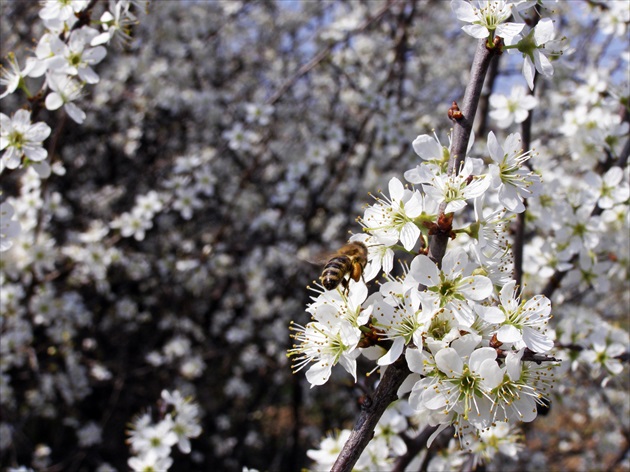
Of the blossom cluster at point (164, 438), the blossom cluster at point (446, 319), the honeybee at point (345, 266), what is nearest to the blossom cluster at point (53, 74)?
the blossom cluster at point (164, 438)

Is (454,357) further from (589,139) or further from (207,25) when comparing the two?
(207,25)

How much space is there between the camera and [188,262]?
13.5ft

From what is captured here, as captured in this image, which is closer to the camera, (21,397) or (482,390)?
(482,390)

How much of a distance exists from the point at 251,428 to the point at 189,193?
8.12 feet

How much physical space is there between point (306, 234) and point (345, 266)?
11.4ft

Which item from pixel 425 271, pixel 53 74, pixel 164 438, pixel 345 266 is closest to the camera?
pixel 425 271

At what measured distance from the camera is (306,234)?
499 centimetres

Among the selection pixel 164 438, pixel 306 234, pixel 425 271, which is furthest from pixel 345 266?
pixel 306 234

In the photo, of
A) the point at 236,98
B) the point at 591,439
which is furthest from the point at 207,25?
the point at 591,439

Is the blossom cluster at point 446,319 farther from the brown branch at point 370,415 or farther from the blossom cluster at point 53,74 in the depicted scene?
the blossom cluster at point 53,74

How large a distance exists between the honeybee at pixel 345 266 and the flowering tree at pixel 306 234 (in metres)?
0.04

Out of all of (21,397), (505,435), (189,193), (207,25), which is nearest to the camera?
(505,435)

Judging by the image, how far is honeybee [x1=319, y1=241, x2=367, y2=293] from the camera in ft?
4.77

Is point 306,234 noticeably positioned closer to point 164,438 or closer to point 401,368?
point 164,438
